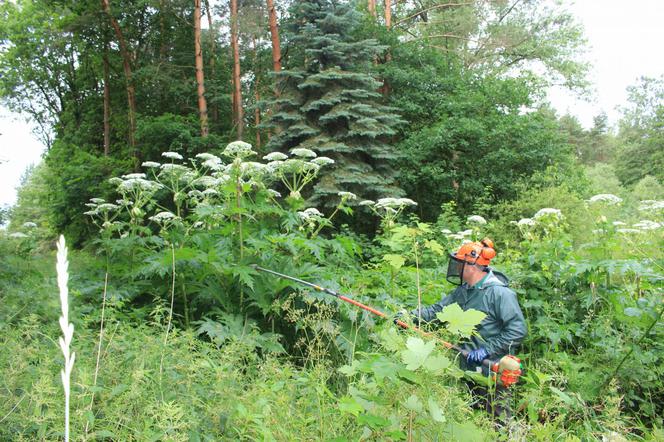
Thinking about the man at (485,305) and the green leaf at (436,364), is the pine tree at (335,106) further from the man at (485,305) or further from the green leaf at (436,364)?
the green leaf at (436,364)

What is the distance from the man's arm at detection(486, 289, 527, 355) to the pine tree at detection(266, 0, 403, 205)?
402 inches

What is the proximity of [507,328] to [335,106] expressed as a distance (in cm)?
1220

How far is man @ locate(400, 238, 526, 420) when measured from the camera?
367 centimetres

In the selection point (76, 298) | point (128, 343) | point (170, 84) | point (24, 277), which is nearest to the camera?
point (128, 343)

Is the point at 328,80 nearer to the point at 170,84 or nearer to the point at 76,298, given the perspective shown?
the point at 170,84

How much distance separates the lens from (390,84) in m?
18.2

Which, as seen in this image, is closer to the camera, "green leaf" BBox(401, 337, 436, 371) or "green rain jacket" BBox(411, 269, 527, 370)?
"green leaf" BBox(401, 337, 436, 371)

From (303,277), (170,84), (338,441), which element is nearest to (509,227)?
(303,277)

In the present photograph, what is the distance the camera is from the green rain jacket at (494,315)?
3709mm

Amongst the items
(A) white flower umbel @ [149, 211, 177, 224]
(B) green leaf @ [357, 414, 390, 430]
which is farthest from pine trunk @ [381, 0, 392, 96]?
(B) green leaf @ [357, 414, 390, 430]

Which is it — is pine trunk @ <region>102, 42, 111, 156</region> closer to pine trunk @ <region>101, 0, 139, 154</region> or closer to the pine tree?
pine trunk @ <region>101, 0, 139, 154</region>

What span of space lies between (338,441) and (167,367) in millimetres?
1351

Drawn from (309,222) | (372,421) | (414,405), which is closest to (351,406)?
(372,421)

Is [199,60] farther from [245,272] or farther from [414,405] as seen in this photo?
[414,405]
